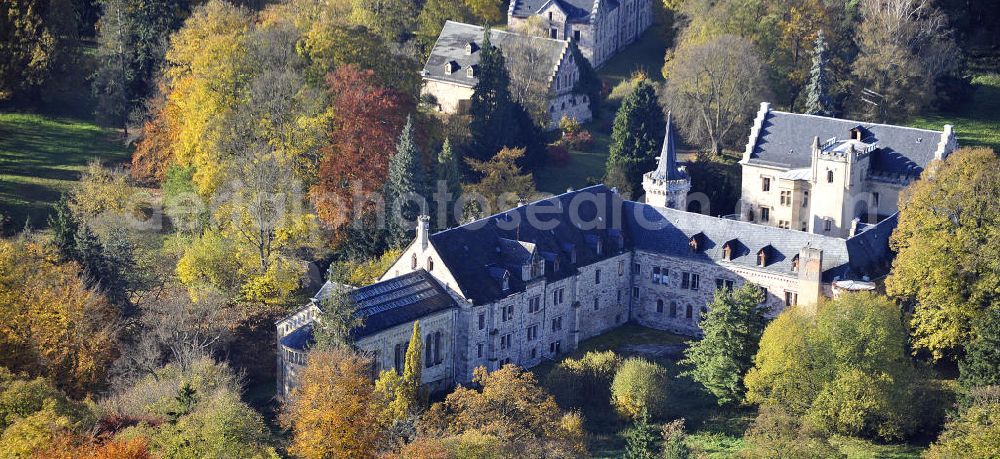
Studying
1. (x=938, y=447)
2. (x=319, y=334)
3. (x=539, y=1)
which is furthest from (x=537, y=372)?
(x=539, y=1)

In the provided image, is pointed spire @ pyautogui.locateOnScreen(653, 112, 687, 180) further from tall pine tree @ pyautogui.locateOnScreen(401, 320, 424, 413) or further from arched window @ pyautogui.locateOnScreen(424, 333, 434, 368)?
tall pine tree @ pyautogui.locateOnScreen(401, 320, 424, 413)

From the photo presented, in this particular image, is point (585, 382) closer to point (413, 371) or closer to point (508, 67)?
point (413, 371)

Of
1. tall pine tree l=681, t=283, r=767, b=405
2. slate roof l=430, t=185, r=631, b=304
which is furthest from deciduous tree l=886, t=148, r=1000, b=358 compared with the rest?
slate roof l=430, t=185, r=631, b=304

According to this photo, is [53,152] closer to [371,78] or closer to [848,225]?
[371,78]

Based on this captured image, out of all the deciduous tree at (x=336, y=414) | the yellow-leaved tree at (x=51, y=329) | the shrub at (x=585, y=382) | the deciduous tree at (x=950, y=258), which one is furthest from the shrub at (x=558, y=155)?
the deciduous tree at (x=336, y=414)

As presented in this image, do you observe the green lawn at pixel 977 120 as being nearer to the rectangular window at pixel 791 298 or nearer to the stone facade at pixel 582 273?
the stone facade at pixel 582 273

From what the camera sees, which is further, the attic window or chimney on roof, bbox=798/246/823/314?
the attic window
